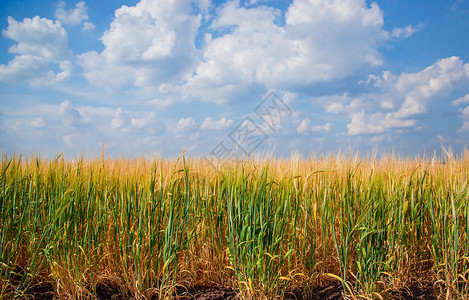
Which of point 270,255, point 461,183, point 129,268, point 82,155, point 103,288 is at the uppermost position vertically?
point 82,155

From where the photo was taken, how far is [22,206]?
329 centimetres

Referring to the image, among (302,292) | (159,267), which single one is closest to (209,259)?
(159,267)

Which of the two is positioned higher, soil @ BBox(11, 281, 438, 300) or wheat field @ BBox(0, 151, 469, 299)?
wheat field @ BBox(0, 151, 469, 299)

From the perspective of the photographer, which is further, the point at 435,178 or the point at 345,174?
the point at 435,178

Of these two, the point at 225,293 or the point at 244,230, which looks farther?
the point at 225,293

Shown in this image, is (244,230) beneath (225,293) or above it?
above

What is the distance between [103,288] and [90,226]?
0.58m

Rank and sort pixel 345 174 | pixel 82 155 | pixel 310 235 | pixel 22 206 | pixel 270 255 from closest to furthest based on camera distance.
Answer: pixel 270 255, pixel 310 235, pixel 345 174, pixel 22 206, pixel 82 155

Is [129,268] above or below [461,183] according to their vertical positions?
below

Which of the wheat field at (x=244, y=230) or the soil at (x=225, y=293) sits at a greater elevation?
the wheat field at (x=244, y=230)

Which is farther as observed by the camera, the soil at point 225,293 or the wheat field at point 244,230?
the soil at point 225,293

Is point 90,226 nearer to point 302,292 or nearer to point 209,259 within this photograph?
point 209,259

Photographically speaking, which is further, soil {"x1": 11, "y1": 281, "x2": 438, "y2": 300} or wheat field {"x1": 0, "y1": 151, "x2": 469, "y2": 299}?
soil {"x1": 11, "y1": 281, "x2": 438, "y2": 300}

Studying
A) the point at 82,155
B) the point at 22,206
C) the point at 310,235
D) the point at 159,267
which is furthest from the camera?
the point at 82,155
